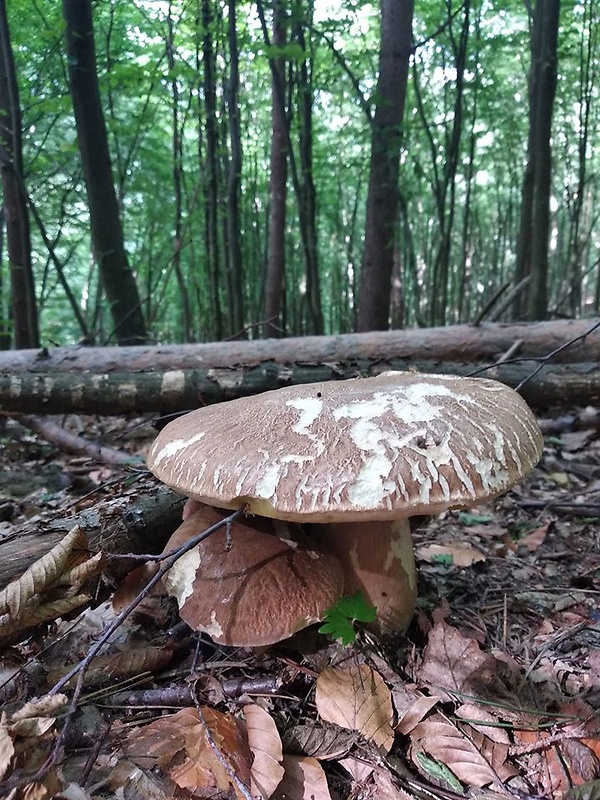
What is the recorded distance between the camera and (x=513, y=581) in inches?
106

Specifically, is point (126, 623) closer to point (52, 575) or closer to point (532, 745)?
point (52, 575)

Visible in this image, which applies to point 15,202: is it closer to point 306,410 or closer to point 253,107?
point 306,410

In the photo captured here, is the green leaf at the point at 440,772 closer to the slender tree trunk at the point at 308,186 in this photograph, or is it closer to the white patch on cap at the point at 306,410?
the white patch on cap at the point at 306,410

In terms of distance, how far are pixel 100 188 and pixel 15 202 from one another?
0.96m

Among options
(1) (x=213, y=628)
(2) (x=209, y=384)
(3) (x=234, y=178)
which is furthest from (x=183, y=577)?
(3) (x=234, y=178)

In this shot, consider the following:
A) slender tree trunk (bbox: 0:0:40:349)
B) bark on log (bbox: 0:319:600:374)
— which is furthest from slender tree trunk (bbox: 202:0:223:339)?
bark on log (bbox: 0:319:600:374)

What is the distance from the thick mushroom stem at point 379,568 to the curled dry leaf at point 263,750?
1.92 feet

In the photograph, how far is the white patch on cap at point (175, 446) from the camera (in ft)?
5.93

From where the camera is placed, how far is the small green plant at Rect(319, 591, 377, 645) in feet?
5.73

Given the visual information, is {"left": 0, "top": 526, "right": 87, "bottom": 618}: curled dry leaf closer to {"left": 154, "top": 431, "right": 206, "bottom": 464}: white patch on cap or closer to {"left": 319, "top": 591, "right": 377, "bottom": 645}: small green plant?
{"left": 154, "top": 431, "right": 206, "bottom": 464}: white patch on cap

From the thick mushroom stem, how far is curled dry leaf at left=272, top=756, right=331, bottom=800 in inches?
24.0

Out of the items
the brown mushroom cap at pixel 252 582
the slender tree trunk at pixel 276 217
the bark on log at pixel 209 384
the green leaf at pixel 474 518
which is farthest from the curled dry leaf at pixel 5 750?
the slender tree trunk at pixel 276 217

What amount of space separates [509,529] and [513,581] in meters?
0.78

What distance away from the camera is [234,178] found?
696 centimetres
